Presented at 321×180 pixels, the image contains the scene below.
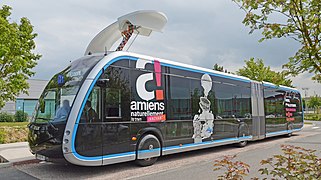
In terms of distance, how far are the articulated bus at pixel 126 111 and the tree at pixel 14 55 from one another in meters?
6.87

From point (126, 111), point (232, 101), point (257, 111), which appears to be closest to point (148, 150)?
point (126, 111)

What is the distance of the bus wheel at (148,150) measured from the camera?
27.9ft

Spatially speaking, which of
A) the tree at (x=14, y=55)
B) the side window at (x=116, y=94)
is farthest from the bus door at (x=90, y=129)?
the tree at (x=14, y=55)

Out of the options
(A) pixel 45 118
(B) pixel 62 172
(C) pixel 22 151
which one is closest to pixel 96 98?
(A) pixel 45 118

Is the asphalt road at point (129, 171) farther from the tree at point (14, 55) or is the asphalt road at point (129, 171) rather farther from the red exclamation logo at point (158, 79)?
the tree at point (14, 55)

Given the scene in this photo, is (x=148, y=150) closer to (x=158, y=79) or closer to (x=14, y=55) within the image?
(x=158, y=79)

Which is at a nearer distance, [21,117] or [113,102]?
[113,102]

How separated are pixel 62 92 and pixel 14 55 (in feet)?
28.8

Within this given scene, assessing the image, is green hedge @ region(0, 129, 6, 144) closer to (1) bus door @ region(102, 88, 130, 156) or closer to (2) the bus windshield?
(2) the bus windshield

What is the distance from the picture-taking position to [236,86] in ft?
44.6

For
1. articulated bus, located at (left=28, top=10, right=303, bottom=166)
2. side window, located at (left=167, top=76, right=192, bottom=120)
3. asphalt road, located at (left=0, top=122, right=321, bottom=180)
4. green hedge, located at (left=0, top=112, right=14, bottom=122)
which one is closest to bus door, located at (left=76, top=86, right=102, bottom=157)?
articulated bus, located at (left=28, top=10, right=303, bottom=166)

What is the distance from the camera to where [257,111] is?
50.1 ft

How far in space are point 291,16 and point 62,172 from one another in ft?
22.8

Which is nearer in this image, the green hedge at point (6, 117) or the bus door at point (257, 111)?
the bus door at point (257, 111)
